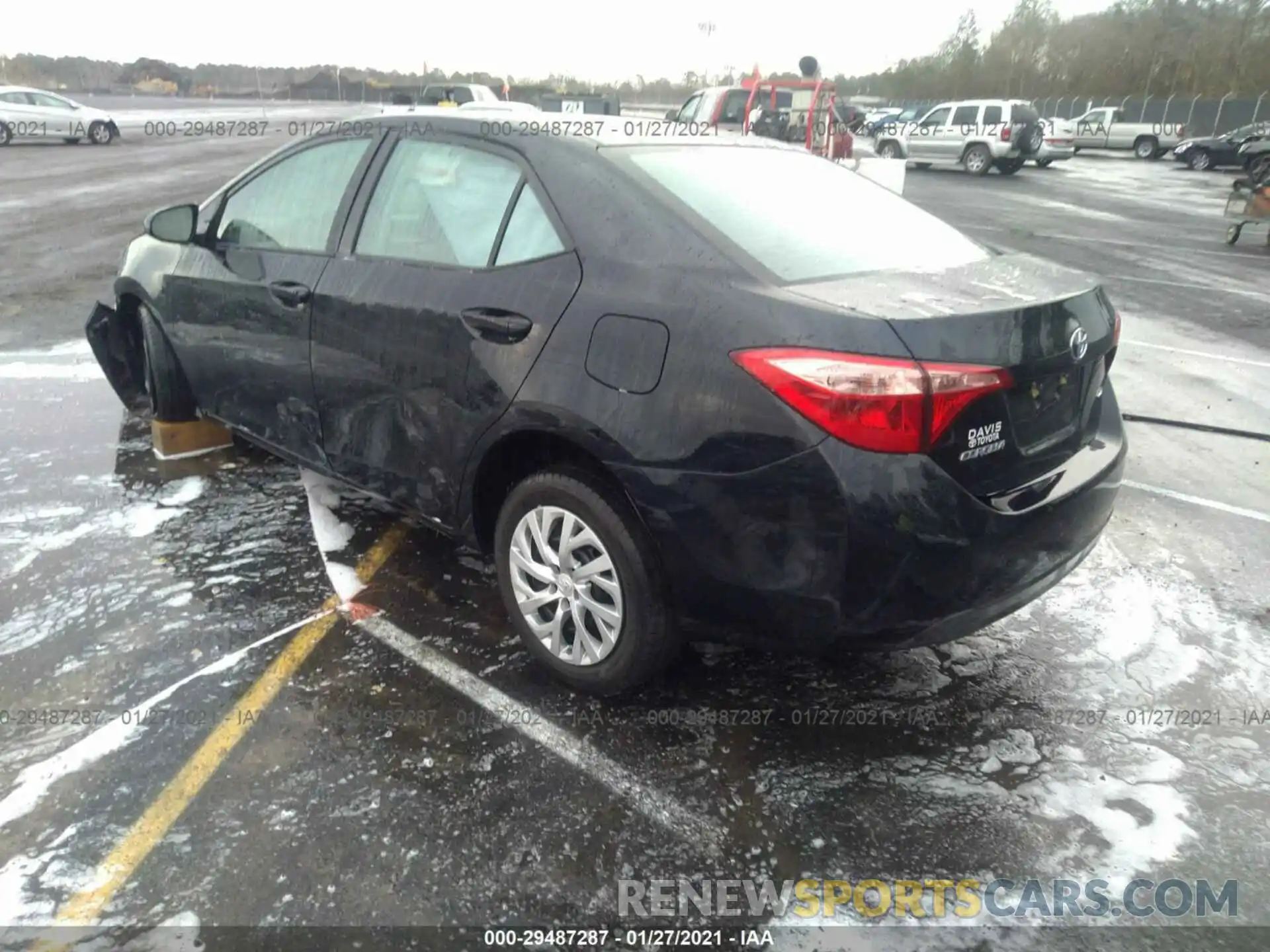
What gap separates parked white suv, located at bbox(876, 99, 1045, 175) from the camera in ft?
81.4

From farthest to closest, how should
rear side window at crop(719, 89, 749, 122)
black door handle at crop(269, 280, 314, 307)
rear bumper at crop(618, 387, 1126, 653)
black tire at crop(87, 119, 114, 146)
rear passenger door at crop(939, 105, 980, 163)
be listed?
black tire at crop(87, 119, 114, 146) → rear passenger door at crop(939, 105, 980, 163) → rear side window at crop(719, 89, 749, 122) → black door handle at crop(269, 280, 314, 307) → rear bumper at crop(618, 387, 1126, 653)


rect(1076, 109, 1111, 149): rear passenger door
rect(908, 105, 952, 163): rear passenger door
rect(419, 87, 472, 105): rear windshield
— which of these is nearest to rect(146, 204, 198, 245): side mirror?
rect(419, 87, 472, 105): rear windshield

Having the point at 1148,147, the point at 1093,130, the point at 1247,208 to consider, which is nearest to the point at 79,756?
the point at 1247,208

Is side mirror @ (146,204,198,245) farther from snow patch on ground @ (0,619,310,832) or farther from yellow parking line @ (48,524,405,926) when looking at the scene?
snow patch on ground @ (0,619,310,832)

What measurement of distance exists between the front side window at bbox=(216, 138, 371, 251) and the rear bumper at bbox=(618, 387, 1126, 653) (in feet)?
6.17

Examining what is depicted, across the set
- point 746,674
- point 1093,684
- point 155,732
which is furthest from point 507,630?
point 1093,684

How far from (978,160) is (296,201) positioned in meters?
25.4

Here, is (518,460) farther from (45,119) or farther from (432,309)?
(45,119)

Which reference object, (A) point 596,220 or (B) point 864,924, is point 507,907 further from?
(A) point 596,220

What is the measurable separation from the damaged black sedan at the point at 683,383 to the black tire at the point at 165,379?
1.08m

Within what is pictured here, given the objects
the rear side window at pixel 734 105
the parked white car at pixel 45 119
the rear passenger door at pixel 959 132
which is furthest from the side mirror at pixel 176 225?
the parked white car at pixel 45 119

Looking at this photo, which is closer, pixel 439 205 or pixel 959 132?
pixel 439 205

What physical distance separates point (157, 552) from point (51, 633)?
0.64m

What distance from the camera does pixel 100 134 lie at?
26.5 m
